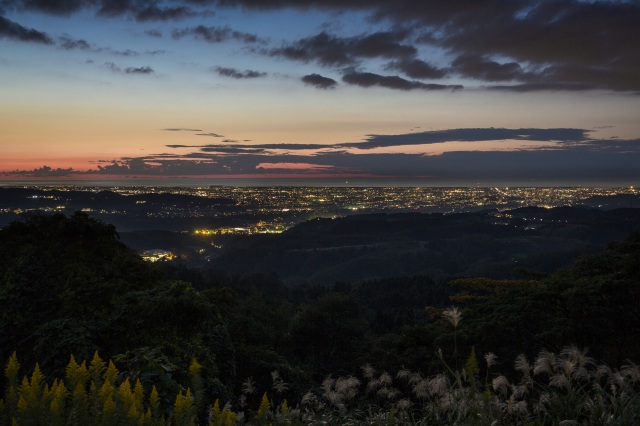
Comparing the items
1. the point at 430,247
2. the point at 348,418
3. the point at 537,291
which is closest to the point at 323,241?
the point at 430,247

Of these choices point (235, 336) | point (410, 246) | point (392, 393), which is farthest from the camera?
point (410, 246)

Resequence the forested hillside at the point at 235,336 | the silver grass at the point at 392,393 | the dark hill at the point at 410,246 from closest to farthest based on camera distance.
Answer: the forested hillside at the point at 235,336, the silver grass at the point at 392,393, the dark hill at the point at 410,246

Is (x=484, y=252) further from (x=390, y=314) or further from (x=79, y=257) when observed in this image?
(x=79, y=257)

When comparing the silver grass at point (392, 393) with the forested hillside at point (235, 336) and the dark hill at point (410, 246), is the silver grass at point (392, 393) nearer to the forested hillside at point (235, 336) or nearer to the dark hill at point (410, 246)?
the forested hillside at point (235, 336)

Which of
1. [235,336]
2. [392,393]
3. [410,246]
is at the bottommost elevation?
[410,246]

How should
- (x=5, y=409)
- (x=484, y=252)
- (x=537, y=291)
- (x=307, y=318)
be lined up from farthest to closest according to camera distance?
(x=484, y=252), (x=307, y=318), (x=537, y=291), (x=5, y=409)

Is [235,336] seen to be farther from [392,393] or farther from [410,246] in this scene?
[410,246]

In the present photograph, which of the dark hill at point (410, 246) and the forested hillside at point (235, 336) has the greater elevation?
the forested hillside at point (235, 336)

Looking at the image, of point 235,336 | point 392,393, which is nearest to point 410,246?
point 235,336

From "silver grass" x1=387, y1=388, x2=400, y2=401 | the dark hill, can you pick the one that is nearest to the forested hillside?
"silver grass" x1=387, y1=388, x2=400, y2=401

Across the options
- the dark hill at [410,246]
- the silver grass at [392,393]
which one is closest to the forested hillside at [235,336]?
the silver grass at [392,393]

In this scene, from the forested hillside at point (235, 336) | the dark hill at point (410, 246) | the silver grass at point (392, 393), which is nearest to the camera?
the forested hillside at point (235, 336)
